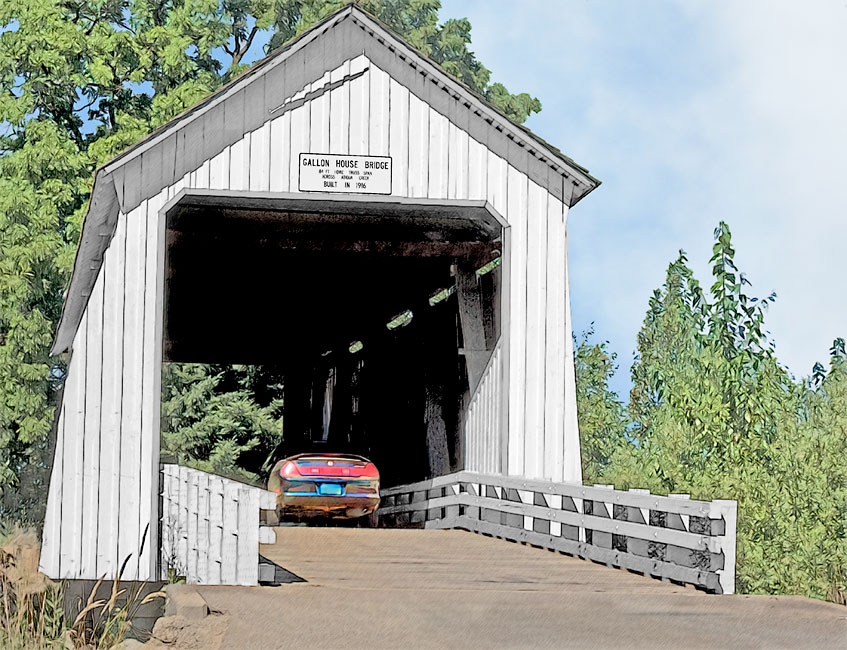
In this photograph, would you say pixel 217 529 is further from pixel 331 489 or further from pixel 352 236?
pixel 352 236

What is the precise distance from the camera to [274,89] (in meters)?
15.4

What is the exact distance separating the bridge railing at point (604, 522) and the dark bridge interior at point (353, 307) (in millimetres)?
1808

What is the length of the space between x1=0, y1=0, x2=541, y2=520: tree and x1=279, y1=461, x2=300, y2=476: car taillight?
12786 millimetres

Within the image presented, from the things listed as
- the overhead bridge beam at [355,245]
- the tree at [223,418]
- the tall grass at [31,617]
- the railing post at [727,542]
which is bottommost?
the tall grass at [31,617]

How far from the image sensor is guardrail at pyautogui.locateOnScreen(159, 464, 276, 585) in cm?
1025

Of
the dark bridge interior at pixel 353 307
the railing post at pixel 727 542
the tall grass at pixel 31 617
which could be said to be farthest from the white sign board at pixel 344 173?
the railing post at pixel 727 542

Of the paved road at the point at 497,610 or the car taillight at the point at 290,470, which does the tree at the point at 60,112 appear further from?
the paved road at the point at 497,610

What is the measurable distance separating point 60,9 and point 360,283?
48.6ft

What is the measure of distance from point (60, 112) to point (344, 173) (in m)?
21.3

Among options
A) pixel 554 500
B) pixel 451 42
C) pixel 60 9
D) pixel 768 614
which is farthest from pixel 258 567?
pixel 451 42

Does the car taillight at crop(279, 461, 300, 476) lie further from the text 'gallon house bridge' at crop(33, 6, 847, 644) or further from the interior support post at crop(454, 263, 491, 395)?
the interior support post at crop(454, 263, 491, 395)

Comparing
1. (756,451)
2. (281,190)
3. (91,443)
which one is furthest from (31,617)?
(756,451)

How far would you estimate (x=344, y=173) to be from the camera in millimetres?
15367

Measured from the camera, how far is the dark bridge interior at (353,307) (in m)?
18.3
